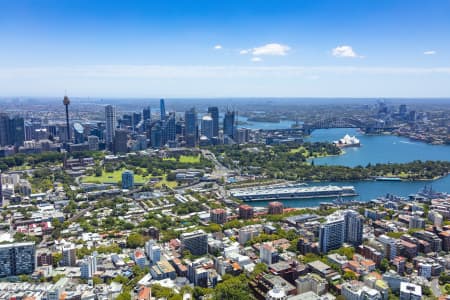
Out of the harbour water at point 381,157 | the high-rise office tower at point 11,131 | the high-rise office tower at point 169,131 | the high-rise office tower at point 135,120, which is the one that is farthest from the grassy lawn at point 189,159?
the high-rise office tower at point 11,131

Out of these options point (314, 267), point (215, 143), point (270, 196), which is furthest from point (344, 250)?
point (215, 143)

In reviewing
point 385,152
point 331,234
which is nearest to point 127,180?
point 331,234

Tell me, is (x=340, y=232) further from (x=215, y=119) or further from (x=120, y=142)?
(x=215, y=119)

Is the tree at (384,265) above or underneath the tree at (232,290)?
underneath

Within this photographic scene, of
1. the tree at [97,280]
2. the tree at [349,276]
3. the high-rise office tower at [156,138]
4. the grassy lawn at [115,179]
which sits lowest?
the grassy lawn at [115,179]

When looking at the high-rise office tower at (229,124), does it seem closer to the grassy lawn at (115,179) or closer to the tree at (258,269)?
the grassy lawn at (115,179)

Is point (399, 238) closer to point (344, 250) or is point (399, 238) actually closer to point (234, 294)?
point (344, 250)
